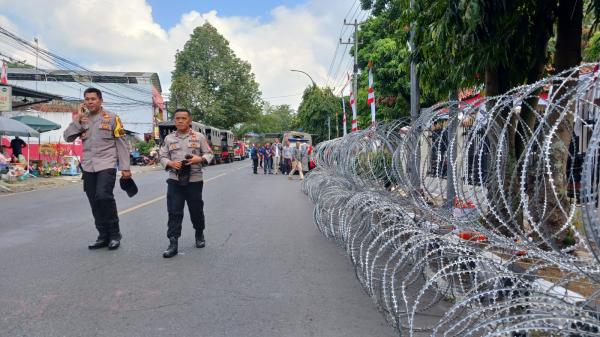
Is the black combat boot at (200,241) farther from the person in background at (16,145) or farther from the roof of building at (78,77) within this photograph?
the roof of building at (78,77)

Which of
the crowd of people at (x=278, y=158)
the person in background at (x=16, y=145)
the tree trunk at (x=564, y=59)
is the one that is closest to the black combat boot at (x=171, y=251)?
the tree trunk at (x=564, y=59)

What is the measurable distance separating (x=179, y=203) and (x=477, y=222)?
134 inches

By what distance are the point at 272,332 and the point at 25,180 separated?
17.1 meters

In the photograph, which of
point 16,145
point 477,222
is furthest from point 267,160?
point 477,222

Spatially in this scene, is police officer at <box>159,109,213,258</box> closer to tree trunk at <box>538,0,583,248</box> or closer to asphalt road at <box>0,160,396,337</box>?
asphalt road at <box>0,160,396,337</box>

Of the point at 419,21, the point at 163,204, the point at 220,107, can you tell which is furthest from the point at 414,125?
the point at 220,107

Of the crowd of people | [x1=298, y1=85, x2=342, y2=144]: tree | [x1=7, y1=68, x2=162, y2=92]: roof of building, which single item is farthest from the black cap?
[x1=7, y1=68, x2=162, y2=92]: roof of building

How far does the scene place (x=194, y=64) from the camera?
51.9 m

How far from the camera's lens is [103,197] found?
5738 millimetres

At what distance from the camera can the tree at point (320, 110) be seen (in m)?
41.1

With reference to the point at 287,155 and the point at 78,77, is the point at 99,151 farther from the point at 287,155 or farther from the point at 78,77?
the point at 78,77

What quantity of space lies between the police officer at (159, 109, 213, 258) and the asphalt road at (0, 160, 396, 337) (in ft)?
1.44

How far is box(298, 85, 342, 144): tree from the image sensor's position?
4109 cm

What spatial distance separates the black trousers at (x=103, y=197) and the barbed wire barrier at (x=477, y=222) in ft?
8.89
